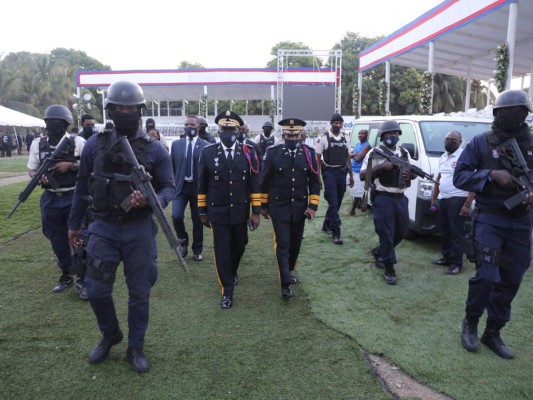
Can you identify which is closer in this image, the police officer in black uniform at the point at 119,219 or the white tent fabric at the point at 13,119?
the police officer in black uniform at the point at 119,219

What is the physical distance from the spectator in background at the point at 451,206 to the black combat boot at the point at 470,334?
197 centimetres

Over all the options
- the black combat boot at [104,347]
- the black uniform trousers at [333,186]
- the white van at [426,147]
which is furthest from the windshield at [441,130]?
the black combat boot at [104,347]

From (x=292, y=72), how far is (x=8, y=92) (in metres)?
23.2

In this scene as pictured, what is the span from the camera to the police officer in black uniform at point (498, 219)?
339 centimetres

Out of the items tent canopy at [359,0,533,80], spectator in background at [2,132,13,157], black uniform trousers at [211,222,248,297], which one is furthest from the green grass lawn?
spectator in background at [2,132,13,157]

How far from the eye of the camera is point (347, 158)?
280 inches

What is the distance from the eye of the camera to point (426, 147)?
21.7 ft

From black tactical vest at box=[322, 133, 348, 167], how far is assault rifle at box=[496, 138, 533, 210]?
3.60 metres

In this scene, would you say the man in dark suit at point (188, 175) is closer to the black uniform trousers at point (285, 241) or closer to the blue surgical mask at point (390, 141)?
the black uniform trousers at point (285, 241)

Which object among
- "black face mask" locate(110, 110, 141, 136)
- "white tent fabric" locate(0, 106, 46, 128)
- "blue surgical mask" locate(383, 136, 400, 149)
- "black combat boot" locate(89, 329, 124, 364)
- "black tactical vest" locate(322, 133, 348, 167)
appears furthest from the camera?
"white tent fabric" locate(0, 106, 46, 128)

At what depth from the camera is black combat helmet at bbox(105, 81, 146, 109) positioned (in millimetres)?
3104

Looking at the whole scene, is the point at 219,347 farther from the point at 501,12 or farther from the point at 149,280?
the point at 501,12

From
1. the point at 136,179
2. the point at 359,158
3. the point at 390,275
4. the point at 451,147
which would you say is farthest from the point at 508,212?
the point at 359,158

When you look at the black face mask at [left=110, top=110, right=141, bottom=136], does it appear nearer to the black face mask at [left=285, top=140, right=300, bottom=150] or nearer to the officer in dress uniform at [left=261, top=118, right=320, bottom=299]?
the officer in dress uniform at [left=261, top=118, right=320, bottom=299]
